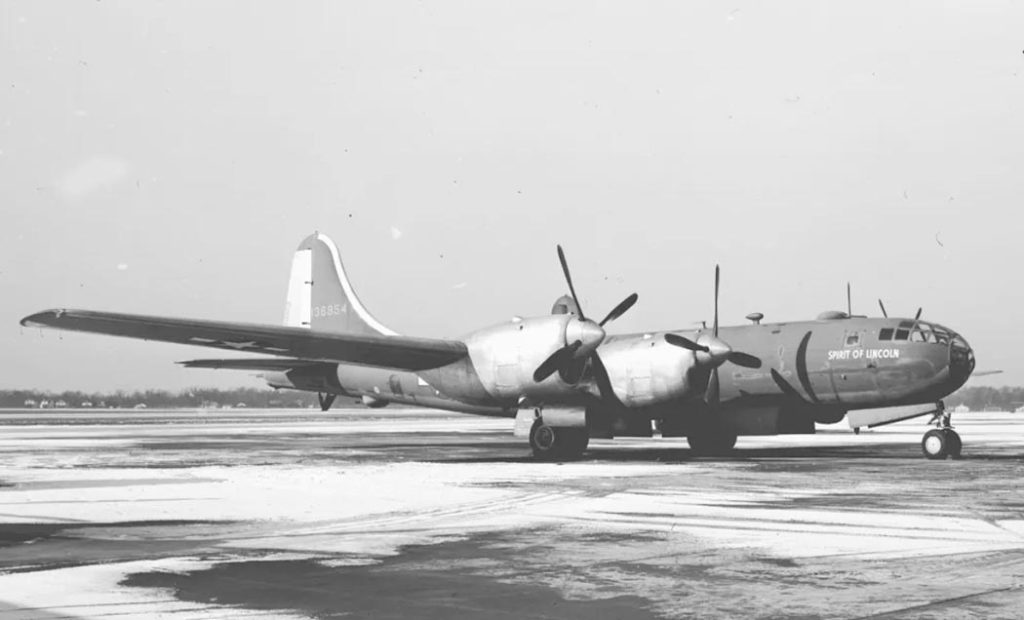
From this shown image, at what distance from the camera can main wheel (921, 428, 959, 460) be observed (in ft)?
87.8

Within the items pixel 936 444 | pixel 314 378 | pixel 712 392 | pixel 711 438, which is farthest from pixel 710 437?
pixel 314 378

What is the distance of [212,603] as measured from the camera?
26.9 ft

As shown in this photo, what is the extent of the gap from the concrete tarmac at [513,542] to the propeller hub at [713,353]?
4166 mm

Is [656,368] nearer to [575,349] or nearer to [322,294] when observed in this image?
[575,349]

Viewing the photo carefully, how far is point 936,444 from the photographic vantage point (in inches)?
1055

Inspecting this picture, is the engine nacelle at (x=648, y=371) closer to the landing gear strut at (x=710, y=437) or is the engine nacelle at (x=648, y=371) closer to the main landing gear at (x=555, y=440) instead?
the main landing gear at (x=555, y=440)

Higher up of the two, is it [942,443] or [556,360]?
[556,360]

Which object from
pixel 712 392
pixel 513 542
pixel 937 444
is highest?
pixel 712 392

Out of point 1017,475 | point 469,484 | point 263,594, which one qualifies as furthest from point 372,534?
point 1017,475

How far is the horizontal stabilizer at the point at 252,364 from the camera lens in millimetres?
35156

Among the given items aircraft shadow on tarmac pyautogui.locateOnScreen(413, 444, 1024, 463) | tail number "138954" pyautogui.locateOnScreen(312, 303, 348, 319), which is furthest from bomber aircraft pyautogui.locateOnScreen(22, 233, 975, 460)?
tail number "138954" pyautogui.locateOnScreen(312, 303, 348, 319)

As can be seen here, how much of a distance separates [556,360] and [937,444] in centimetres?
929

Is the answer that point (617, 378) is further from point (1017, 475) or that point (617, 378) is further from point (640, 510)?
point (640, 510)

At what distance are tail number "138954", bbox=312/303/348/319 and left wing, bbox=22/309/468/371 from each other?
6.72 m
